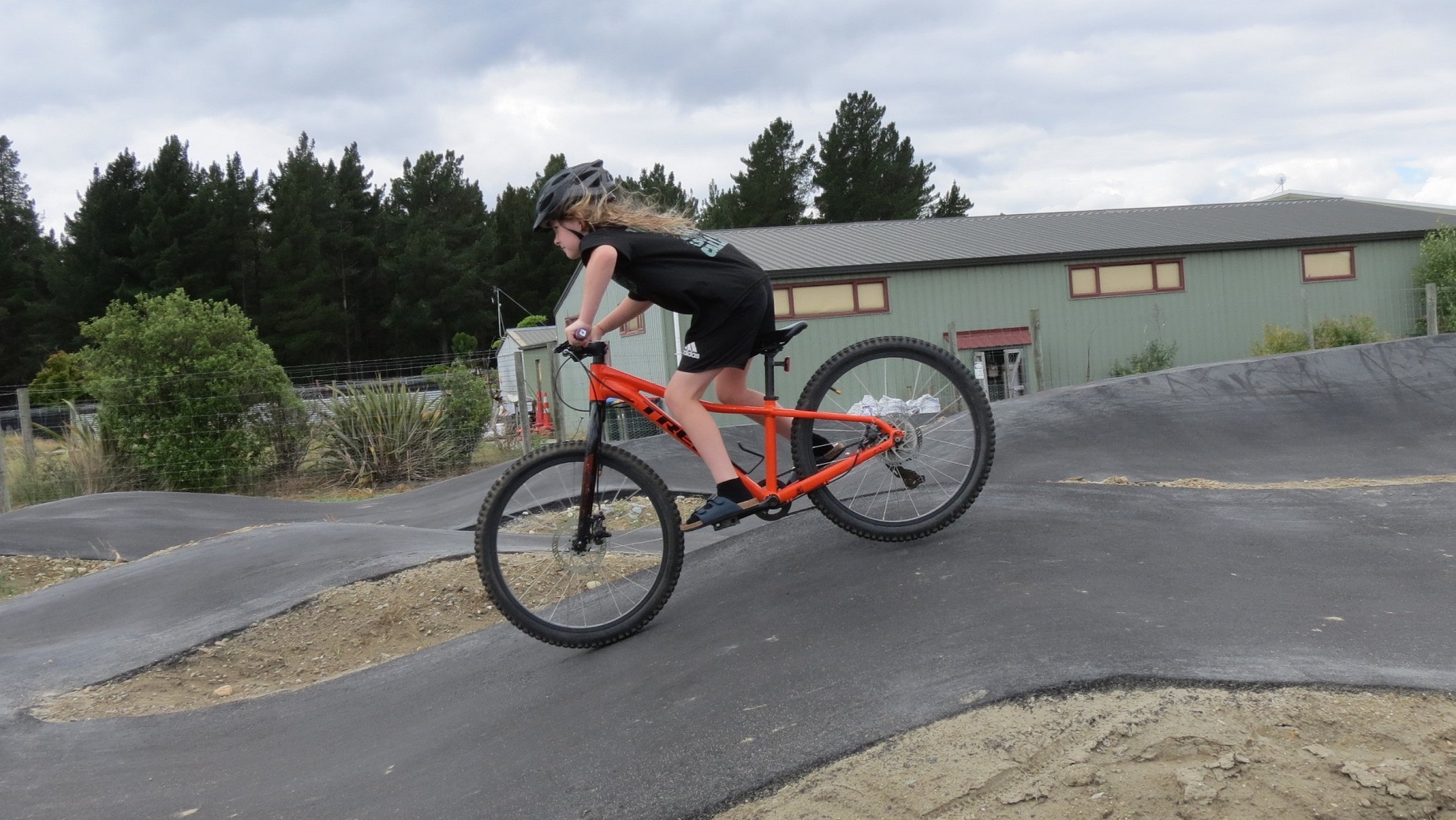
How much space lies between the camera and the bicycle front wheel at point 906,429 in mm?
4223

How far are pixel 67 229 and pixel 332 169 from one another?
1238cm

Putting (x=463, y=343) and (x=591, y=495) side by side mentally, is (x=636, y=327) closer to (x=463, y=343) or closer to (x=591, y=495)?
(x=591, y=495)

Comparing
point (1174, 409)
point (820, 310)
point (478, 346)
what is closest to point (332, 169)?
point (478, 346)

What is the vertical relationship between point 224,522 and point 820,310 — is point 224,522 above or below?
below

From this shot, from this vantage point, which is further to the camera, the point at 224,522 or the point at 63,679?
the point at 224,522

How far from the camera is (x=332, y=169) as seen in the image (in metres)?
53.5

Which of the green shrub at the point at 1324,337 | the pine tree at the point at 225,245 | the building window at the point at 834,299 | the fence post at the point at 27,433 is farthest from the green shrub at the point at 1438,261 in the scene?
the pine tree at the point at 225,245

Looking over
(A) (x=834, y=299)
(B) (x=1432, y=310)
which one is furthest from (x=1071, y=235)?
(B) (x=1432, y=310)

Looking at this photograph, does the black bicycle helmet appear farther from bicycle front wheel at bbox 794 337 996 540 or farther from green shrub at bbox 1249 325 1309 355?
green shrub at bbox 1249 325 1309 355

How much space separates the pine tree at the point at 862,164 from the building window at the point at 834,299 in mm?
32553

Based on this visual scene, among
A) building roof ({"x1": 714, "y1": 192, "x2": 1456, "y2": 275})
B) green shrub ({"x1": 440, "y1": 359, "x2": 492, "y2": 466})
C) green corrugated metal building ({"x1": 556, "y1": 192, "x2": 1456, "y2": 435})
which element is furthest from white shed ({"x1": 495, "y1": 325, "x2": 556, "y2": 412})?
green shrub ({"x1": 440, "y1": 359, "x2": 492, "y2": 466})

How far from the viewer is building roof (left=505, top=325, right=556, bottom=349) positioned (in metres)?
30.6

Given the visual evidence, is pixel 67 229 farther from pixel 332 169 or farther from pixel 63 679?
pixel 63 679

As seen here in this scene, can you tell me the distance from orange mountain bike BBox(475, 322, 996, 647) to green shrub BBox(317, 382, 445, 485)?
10.6 metres
